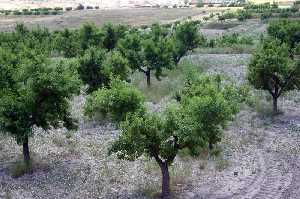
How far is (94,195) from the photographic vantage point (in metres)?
33.0

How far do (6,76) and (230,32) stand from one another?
83.2 meters

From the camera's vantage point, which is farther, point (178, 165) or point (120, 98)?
point (120, 98)

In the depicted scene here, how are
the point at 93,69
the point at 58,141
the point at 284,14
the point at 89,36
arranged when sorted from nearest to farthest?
1. the point at 58,141
2. the point at 93,69
3. the point at 89,36
4. the point at 284,14

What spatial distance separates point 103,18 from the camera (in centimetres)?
14375

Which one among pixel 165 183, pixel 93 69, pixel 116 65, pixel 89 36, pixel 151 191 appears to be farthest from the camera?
pixel 89 36

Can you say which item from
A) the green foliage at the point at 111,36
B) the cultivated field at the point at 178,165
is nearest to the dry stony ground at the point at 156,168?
the cultivated field at the point at 178,165

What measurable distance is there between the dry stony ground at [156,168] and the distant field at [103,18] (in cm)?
9138

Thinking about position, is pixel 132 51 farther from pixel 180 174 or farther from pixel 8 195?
pixel 8 195

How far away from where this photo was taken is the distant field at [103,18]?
447 feet

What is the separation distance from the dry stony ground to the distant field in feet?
300

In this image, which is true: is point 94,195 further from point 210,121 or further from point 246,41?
point 246,41

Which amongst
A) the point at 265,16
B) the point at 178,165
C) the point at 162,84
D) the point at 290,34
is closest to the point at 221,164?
the point at 178,165

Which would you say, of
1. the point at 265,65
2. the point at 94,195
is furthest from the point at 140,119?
the point at 265,65

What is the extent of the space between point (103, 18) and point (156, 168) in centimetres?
11170
